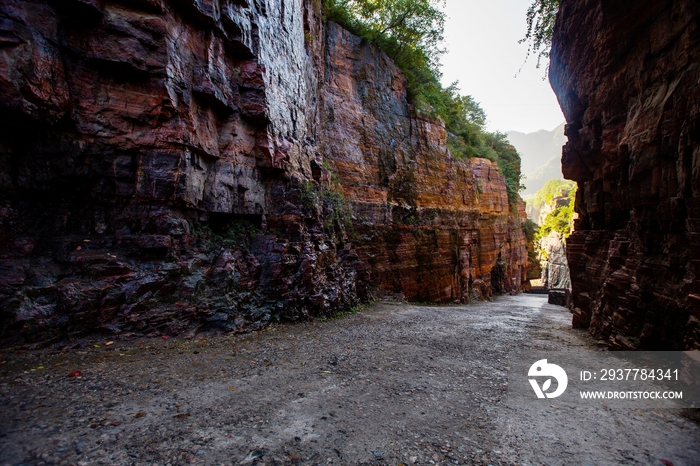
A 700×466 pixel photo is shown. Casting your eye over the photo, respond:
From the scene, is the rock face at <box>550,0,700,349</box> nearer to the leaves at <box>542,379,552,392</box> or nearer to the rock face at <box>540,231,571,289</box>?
the leaves at <box>542,379,552,392</box>

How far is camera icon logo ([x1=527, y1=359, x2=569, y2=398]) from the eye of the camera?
488 centimetres

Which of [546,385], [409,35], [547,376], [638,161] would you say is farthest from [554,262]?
[546,385]

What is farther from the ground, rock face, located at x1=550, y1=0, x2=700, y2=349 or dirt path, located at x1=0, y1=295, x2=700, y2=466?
rock face, located at x1=550, y1=0, x2=700, y2=349

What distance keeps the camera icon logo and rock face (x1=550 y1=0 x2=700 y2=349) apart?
5.91ft

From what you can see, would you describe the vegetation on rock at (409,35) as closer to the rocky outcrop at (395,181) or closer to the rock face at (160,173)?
the rocky outcrop at (395,181)

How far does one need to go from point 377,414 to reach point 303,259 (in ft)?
21.4

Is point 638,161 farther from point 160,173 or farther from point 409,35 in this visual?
point 409,35

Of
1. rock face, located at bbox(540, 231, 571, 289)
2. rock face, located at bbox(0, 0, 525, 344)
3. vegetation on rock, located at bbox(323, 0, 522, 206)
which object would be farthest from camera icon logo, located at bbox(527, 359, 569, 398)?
rock face, located at bbox(540, 231, 571, 289)

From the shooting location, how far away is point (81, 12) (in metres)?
6.58

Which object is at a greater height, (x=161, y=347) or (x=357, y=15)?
(x=357, y=15)

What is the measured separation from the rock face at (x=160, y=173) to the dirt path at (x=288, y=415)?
1.24 meters

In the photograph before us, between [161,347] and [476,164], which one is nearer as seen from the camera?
[161,347]

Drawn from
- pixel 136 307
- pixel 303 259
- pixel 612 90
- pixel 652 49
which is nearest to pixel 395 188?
pixel 303 259

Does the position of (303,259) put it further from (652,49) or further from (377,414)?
(652,49)
